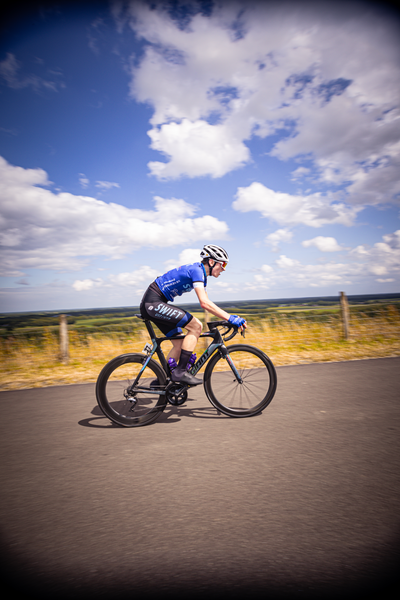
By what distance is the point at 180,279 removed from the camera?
4.10m

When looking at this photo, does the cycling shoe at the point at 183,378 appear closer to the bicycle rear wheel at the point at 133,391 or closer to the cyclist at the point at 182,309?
the cyclist at the point at 182,309

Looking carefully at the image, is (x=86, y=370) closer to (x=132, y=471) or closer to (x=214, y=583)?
(x=132, y=471)

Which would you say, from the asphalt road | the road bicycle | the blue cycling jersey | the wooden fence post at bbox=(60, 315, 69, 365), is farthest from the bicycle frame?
the wooden fence post at bbox=(60, 315, 69, 365)

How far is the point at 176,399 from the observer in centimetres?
407

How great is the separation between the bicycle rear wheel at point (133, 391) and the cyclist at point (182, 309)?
27 centimetres

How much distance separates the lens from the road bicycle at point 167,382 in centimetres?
396

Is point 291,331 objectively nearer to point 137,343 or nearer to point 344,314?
point 344,314

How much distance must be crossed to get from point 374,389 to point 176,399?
3.18m

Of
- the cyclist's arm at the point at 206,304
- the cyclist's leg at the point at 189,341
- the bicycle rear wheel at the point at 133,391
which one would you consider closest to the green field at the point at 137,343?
the bicycle rear wheel at the point at 133,391

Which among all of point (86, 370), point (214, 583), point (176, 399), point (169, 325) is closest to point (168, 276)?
Result: point (169, 325)

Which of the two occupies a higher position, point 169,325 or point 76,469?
point 169,325

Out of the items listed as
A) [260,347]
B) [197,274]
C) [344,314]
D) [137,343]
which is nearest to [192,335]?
[197,274]

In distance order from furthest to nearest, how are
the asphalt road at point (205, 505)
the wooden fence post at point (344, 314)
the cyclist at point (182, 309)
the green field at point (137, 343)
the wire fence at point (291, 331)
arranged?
1. the wooden fence post at point (344, 314)
2. the wire fence at point (291, 331)
3. the green field at point (137, 343)
4. the cyclist at point (182, 309)
5. the asphalt road at point (205, 505)

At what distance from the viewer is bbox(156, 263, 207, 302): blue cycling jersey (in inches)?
158
